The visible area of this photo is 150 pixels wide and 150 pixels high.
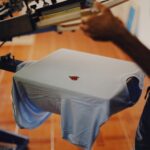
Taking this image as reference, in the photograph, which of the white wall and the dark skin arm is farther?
the white wall

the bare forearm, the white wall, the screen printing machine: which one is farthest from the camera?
the white wall

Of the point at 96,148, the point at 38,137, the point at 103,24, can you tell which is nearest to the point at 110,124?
the point at 96,148

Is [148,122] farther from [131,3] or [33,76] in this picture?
[131,3]

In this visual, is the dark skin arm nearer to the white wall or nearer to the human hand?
the human hand

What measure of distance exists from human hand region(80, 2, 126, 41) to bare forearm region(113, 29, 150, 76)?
2cm

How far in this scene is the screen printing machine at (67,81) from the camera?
123 cm

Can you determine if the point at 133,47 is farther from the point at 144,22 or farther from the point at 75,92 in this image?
the point at 144,22

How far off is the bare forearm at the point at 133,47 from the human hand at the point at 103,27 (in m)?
0.02

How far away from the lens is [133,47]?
0.78m

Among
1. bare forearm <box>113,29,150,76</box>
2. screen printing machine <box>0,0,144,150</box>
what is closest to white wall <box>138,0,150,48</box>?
screen printing machine <box>0,0,144,150</box>

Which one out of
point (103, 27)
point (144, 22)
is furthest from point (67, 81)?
point (144, 22)

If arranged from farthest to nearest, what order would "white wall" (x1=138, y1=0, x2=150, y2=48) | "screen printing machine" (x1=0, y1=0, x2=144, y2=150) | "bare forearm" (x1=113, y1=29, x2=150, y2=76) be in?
1. "white wall" (x1=138, y1=0, x2=150, y2=48)
2. "screen printing machine" (x1=0, y1=0, x2=144, y2=150)
3. "bare forearm" (x1=113, y1=29, x2=150, y2=76)

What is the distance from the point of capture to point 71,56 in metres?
1.70

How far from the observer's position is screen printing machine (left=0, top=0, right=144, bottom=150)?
123 cm
